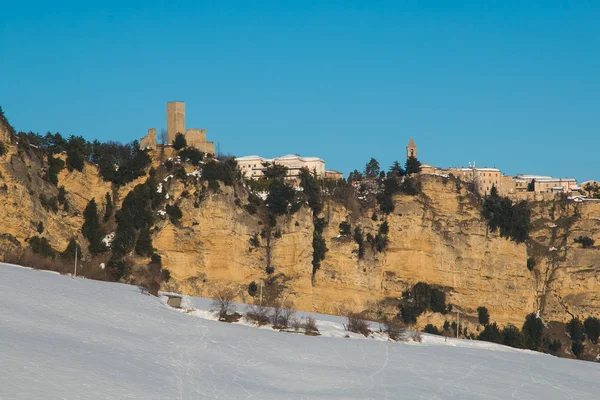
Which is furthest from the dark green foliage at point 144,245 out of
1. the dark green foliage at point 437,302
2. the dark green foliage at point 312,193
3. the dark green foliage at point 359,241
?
the dark green foliage at point 437,302

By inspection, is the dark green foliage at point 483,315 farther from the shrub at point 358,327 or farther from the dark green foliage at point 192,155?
the shrub at point 358,327

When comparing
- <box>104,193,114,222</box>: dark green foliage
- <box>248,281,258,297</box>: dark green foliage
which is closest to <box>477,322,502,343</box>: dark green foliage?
<box>248,281,258,297</box>: dark green foliage

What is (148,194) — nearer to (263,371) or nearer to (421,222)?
(421,222)

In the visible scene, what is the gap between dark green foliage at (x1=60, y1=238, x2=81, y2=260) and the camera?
64438mm

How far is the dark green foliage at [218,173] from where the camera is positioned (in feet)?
237

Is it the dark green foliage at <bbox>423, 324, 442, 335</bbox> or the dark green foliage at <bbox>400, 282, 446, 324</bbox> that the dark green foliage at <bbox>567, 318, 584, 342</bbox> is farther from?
the dark green foliage at <bbox>423, 324, 442, 335</bbox>

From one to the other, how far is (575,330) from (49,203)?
36.1 m

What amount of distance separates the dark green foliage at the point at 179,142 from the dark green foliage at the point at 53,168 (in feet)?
25.3

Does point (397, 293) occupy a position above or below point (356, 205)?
below

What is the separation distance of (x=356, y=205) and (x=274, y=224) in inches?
275

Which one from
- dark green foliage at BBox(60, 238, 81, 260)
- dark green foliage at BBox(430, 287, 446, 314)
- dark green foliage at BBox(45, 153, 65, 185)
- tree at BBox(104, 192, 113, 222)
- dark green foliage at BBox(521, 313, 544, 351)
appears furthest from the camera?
dark green foliage at BBox(521, 313, 544, 351)

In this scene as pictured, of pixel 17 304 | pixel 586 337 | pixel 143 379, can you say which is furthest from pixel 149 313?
pixel 586 337

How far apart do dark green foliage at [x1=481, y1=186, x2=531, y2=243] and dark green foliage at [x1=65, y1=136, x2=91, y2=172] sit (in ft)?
91.6

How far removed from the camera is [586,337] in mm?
77375
